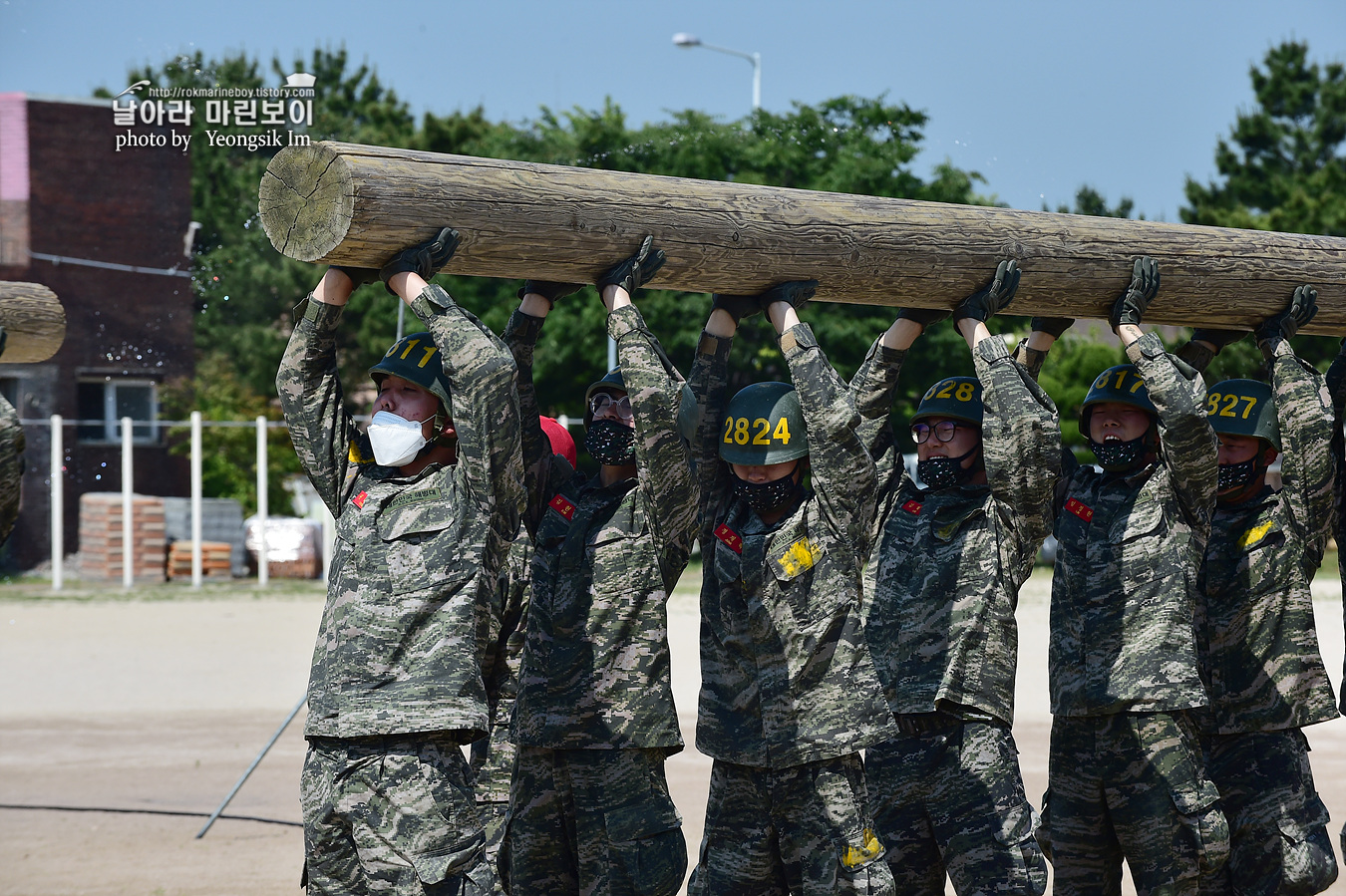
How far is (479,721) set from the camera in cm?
436

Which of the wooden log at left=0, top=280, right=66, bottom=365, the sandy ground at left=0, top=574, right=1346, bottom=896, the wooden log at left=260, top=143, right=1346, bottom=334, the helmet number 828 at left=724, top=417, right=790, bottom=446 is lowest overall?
the sandy ground at left=0, top=574, right=1346, bottom=896

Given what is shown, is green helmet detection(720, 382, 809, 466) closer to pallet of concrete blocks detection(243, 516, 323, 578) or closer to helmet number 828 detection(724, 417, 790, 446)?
helmet number 828 detection(724, 417, 790, 446)

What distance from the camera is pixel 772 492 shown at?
16.5 feet

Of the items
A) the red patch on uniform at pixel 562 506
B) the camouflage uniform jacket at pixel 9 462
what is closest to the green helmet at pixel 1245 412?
the red patch on uniform at pixel 562 506

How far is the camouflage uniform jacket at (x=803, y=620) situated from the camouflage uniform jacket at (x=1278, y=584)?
1.88 meters

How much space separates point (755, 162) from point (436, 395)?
64.7 feet

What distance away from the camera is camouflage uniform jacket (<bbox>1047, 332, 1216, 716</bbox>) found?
5328 millimetres

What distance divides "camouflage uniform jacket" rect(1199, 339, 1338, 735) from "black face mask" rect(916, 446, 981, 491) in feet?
3.81

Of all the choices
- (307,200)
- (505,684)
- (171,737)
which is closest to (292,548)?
(171,737)

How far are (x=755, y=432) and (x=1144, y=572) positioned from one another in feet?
5.70

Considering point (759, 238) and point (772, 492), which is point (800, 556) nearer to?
point (772, 492)

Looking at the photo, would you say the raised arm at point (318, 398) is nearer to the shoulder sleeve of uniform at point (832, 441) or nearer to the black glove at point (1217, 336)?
the shoulder sleeve of uniform at point (832, 441)

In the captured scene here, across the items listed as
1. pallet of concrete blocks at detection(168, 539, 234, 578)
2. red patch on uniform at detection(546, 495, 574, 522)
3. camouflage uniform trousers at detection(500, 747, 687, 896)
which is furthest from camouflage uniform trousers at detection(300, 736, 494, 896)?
pallet of concrete blocks at detection(168, 539, 234, 578)

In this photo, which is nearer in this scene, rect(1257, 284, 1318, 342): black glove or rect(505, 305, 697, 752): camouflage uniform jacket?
rect(505, 305, 697, 752): camouflage uniform jacket
